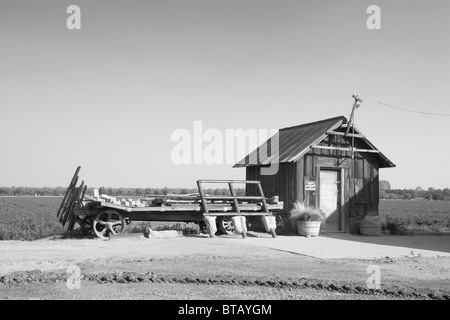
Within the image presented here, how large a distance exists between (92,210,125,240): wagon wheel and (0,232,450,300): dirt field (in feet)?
7.30

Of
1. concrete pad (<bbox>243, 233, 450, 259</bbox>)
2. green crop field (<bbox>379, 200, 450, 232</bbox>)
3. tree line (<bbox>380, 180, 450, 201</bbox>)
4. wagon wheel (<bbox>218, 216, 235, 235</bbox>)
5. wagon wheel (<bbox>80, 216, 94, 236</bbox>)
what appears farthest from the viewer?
tree line (<bbox>380, 180, 450, 201</bbox>)

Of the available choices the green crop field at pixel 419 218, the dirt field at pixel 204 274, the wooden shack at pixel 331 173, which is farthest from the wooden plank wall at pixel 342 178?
the dirt field at pixel 204 274

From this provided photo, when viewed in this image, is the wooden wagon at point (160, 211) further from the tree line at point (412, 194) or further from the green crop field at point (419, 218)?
the tree line at point (412, 194)

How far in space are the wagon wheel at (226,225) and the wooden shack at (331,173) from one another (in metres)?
2.48

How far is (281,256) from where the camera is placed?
1127 centimetres

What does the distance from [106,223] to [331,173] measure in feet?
29.4

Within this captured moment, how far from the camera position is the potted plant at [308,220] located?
16.6 meters

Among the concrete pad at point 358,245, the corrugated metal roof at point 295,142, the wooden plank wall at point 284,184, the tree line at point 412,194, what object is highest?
the corrugated metal roof at point 295,142

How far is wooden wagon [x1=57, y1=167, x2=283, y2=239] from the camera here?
15039 millimetres

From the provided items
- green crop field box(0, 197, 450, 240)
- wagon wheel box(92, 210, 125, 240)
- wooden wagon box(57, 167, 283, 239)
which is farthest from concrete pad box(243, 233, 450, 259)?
wagon wheel box(92, 210, 125, 240)

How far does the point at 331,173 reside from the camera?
61.2ft

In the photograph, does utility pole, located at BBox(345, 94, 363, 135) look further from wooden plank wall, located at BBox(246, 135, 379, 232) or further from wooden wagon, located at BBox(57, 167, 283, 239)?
wooden wagon, located at BBox(57, 167, 283, 239)
